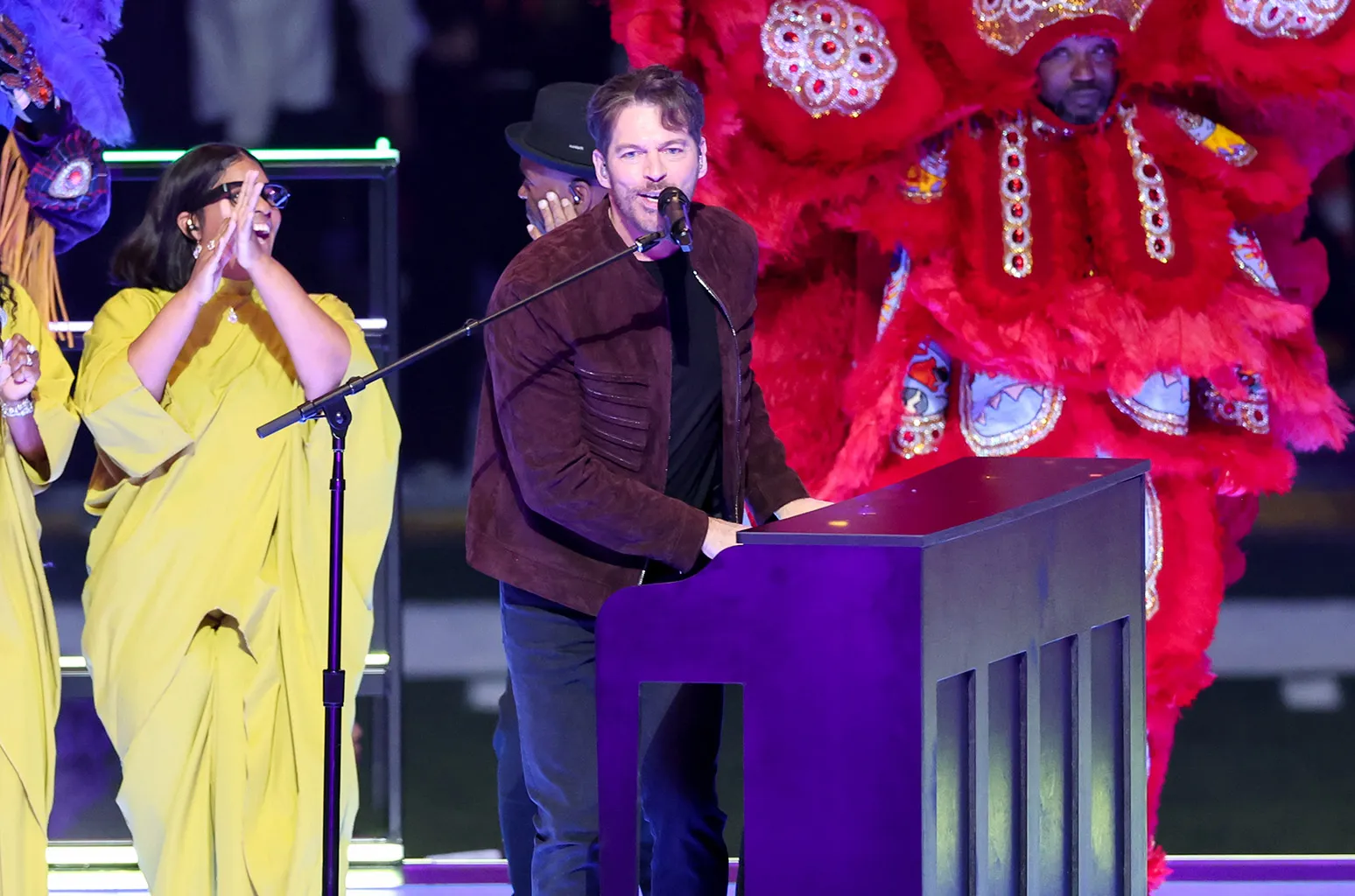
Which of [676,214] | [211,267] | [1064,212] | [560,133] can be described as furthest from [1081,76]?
[211,267]

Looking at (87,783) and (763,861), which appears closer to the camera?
(763,861)

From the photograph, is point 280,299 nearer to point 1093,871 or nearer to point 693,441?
point 693,441

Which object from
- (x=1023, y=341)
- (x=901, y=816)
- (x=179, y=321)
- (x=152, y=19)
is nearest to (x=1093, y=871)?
(x=901, y=816)

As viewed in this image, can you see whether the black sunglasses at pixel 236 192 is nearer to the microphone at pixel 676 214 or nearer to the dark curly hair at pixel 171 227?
the dark curly hair at pixel 171 227

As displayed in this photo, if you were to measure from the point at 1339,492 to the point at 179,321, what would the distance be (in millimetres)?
2618

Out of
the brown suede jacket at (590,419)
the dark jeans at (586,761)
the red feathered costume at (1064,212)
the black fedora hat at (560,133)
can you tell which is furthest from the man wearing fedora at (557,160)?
the dark jeans at (586,761)

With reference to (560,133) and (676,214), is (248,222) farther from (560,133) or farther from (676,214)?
(676,214)

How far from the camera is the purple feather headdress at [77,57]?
360 cm

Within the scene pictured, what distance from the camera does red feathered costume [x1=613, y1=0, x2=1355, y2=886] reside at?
318 cm

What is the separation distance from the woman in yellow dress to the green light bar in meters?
0.66

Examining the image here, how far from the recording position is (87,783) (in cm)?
397

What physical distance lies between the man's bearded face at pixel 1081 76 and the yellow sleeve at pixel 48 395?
1.82 m

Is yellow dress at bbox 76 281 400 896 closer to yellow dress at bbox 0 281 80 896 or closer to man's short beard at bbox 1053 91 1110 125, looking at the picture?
yellow dress at bbox 0 281 80 896

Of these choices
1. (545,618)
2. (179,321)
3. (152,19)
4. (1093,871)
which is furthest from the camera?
(152,19)
